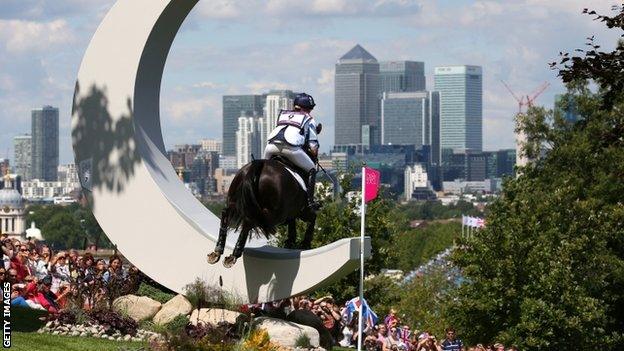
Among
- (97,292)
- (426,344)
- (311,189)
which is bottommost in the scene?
(426,344)

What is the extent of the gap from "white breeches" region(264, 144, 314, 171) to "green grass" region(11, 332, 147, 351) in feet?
9.53

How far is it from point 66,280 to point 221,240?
3096 millimetres

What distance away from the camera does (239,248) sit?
19.3m

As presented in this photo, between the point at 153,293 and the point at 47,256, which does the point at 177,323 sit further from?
the point at 47,256

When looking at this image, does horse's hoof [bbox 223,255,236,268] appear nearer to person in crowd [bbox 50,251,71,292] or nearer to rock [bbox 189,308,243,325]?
rock [bbox 189,308,243,325]

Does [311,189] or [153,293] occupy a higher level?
[311,189]

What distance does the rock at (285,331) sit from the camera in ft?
62.8

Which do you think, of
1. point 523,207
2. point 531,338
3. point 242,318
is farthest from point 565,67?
point 523,207

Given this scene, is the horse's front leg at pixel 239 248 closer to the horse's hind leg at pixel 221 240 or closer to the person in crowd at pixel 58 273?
the horse's hind leg at pixel 221 240

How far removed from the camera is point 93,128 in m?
21.2

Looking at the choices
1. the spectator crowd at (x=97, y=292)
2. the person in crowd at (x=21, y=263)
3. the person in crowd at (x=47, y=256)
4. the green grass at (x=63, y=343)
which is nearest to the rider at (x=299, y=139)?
the spectator crowd at (x=97, y=292)

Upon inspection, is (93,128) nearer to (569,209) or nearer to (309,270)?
(309,270)

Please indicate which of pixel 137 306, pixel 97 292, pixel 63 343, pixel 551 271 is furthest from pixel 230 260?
pixel 551 271

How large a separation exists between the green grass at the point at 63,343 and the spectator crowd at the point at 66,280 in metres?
1.68
